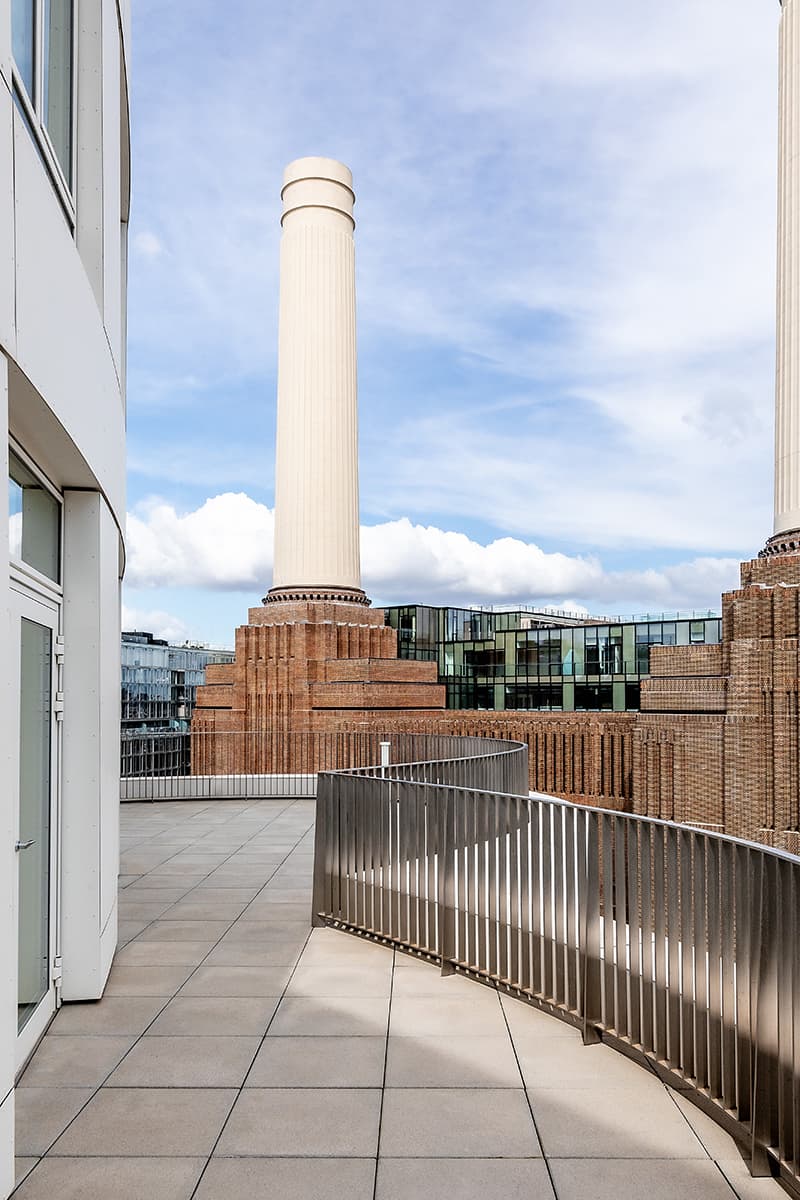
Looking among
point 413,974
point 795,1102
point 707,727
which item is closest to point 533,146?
point 707,727

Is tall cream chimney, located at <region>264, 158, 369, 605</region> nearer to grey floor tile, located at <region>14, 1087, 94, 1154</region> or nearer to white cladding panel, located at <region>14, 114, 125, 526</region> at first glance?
white cladding panel, located at <region>14, 114, 125, 526</region>

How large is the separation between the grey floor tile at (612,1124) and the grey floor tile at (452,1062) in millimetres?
316

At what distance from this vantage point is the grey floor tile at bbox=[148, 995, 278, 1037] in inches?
239

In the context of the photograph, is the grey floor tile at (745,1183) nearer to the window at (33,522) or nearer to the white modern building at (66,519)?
the white modern building at (66,519)

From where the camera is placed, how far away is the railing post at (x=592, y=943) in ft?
18.8

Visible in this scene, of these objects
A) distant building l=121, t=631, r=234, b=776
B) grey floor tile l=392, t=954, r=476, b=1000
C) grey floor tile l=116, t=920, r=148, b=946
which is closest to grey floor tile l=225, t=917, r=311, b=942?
grey floor tile l=116, t=920, r=148, b=946

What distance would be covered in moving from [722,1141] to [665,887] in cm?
117

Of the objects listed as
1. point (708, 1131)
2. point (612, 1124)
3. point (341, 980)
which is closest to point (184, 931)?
point (341, 980)

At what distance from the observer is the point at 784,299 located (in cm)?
3034

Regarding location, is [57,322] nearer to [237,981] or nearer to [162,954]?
[237,981]

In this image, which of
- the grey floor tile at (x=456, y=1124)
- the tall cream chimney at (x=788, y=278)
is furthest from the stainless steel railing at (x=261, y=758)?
the tall cream chimney at (x=788, y=278)

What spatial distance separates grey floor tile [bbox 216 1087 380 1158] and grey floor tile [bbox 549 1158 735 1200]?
0.90 m

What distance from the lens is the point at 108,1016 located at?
6.34 m

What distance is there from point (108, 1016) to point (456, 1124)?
9.01 ft
